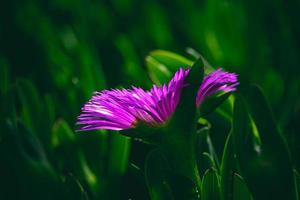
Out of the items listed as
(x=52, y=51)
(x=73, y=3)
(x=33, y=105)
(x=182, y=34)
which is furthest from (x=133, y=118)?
(x=73, y=3)

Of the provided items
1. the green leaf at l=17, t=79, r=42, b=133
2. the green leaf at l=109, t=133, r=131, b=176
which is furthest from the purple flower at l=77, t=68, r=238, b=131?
the green leaf at l=17, t=79, r=42, b=133

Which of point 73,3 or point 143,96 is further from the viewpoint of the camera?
point 73,3

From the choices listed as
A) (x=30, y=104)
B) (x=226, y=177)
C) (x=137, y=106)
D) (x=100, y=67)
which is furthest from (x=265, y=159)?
(x=100, y=67)

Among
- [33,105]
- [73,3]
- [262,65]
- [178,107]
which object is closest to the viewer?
[178,107]

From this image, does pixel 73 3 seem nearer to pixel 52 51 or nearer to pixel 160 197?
pixel 52 51

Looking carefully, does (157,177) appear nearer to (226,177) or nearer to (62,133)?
(226,177)

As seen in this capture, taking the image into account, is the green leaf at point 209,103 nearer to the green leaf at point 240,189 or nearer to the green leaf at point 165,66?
the green leaf at point 240,189

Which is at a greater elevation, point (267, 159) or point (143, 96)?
point (143, 96)

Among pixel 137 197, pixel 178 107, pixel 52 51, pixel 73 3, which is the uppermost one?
pixel 73 3

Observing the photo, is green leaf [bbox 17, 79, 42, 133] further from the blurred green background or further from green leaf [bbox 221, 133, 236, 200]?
green leaf [bbox 221, 133, 236, 200]
